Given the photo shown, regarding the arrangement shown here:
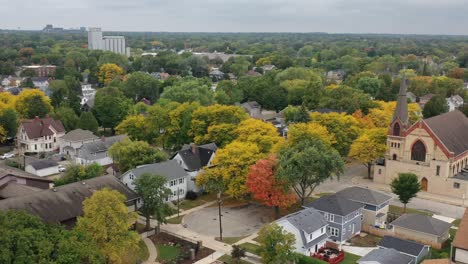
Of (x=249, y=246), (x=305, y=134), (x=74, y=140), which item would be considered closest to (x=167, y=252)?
(x=249, y=246)

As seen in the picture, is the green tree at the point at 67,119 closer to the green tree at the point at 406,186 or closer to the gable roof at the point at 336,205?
the gable roof at the point at 336,205

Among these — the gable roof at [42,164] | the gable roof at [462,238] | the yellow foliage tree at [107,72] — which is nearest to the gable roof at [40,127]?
the gable roof at [42,164]

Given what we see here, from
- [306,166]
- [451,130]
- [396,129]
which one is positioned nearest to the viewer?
[306,166]

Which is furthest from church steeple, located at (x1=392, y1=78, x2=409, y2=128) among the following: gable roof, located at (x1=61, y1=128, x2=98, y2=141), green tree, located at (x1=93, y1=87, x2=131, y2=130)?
green tree, located at (x1=93, y1=87, x2=131, y2=130)

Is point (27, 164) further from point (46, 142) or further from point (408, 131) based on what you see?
point (408, 131)

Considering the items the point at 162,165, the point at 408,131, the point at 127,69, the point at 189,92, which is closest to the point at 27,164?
the point at 162,165

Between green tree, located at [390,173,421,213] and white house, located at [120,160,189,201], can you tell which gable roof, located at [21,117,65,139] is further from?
green tree, located at [390,173,421,213]

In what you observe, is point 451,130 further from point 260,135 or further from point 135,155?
point 135,155
